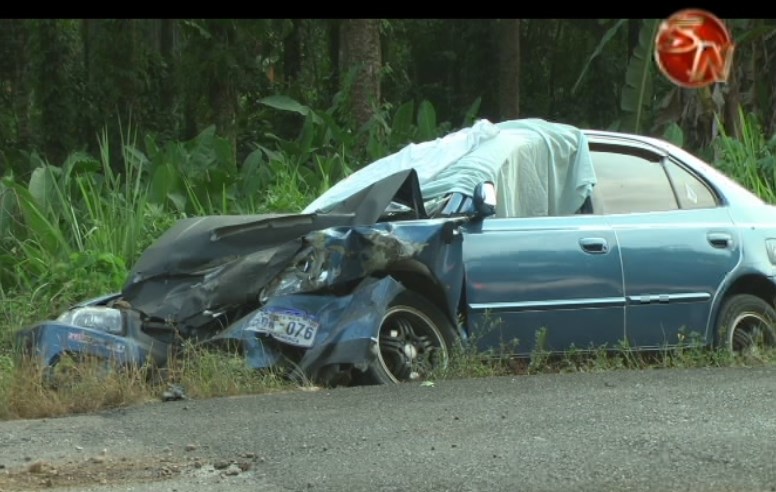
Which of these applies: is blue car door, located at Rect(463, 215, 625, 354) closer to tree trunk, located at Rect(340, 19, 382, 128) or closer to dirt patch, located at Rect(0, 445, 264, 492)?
dirt patch, located at Rect(0, 445, 264, 492)

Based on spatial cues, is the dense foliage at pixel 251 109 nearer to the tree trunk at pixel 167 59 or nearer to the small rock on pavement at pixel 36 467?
the tree trunk at pixel 167 59

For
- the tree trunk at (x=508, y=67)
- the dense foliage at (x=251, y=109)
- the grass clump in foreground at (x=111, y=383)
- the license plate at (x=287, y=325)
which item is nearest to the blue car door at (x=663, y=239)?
the license plate at (x=287, y=325)

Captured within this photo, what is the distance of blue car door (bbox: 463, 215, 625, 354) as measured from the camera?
8.34 meters

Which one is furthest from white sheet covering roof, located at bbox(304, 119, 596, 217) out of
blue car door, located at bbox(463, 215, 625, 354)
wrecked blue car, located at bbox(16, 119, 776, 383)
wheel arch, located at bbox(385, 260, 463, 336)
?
wheel arch, located at bbox(385, 260, 463, 336)

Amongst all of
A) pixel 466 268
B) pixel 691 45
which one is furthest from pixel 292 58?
pixel 691 45

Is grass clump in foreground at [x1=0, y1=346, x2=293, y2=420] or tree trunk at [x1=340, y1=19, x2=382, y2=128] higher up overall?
tree trunk at [x1=340, y1=19, x2=382, y2=128]

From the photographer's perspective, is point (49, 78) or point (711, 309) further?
point (49, 78)

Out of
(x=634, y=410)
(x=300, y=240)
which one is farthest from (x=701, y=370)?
(x=300, y=240)

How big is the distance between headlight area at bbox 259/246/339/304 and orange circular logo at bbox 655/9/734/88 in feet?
10.2

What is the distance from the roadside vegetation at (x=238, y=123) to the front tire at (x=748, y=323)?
0.33 meters
